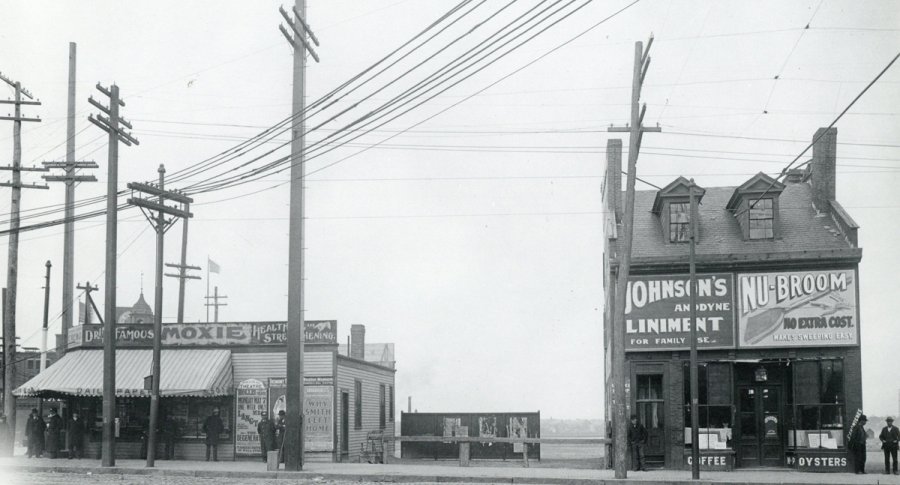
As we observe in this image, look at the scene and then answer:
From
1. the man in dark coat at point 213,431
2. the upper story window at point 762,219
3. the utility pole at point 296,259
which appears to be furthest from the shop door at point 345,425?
the upper story window at point 762,219

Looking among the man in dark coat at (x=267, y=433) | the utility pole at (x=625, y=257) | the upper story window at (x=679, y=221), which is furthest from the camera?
the upper story window at (x=679, y=221)

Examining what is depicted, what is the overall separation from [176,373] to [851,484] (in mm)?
20369

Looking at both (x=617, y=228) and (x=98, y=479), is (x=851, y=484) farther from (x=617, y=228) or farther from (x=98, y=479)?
(x=98, y=479)

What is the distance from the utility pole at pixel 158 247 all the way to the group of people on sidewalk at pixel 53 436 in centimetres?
499

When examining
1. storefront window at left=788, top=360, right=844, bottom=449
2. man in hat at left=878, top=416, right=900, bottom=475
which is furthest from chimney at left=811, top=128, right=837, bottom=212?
man in hat at left=878, top=416, right=900, bottom=475

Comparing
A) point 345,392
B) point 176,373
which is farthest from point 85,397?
point 345,392

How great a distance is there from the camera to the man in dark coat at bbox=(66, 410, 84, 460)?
31594 mm

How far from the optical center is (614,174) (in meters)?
33.1

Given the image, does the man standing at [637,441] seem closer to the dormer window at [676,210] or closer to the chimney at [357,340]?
the dormer window at [676,210]

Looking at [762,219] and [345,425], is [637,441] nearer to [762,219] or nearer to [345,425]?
[762,219]

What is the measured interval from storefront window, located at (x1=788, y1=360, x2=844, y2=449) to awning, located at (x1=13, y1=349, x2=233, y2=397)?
57.8 ft

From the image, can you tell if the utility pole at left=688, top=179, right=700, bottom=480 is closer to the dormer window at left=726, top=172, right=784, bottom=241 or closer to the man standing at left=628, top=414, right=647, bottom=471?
the man standing at left=628, top=414, right=647, bottom=471

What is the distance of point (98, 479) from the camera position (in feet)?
79.3

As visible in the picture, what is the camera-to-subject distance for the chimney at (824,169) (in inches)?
1186
